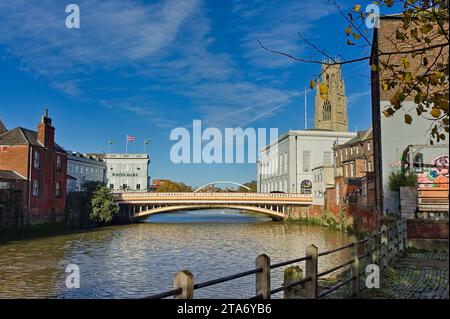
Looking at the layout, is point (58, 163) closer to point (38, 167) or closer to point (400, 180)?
point (38, 167)

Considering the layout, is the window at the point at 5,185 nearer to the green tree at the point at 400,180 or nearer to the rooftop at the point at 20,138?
the rooftop at the point at 20,138

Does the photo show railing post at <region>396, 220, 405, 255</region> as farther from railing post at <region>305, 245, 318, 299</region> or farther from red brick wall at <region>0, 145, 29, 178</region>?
red brick wall at <region>0, 145, 29, 178</region>

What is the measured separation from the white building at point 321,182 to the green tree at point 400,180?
35.1 meters

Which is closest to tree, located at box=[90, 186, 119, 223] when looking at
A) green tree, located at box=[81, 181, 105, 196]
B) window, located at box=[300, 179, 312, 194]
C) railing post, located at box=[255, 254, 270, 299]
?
green tree, located at box=[81, 181, 105, 196]

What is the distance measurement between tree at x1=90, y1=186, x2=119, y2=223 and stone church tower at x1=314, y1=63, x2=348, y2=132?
245ft

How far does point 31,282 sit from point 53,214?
1116 inches

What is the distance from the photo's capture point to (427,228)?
18391 mm

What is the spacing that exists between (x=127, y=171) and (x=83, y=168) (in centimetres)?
1373

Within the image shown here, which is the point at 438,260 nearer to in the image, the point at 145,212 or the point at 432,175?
the point at 432,175

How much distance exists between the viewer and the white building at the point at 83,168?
8200 centimetres

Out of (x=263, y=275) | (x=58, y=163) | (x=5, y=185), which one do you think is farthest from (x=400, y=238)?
(x=58, y=163)

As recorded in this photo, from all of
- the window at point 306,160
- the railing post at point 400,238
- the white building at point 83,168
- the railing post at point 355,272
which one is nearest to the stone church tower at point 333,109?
the window at point 306,160

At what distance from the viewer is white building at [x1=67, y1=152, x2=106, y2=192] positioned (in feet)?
269
